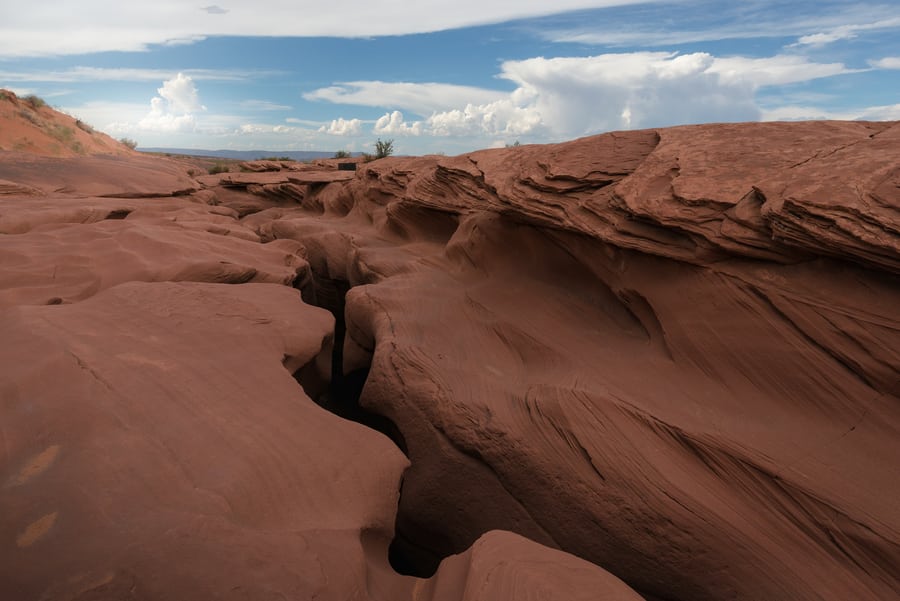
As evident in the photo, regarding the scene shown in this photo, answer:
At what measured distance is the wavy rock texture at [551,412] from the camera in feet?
6.54

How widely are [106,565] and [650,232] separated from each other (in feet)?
10.8

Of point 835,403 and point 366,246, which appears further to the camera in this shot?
point 366,246

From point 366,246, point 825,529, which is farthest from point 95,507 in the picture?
point 366,246

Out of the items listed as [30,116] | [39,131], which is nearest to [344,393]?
[39,131]

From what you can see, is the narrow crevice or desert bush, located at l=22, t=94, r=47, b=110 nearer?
the narrow crevice

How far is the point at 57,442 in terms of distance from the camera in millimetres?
2266

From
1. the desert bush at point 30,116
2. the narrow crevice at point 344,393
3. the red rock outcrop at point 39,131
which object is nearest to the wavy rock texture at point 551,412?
the narrow crevice at point 344,393

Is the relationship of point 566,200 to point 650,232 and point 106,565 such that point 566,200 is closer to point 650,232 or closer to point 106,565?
point 650,232

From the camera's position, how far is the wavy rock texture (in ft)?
6.54

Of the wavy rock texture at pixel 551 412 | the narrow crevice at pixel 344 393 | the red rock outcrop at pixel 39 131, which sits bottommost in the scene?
the narrow crevice at pixel 344 393

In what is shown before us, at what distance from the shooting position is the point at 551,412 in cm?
316

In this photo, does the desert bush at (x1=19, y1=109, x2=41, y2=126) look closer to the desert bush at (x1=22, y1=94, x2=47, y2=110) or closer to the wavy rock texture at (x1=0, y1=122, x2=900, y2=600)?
the desert bush at (x1=22, y1=94, x2=47, y2=110)

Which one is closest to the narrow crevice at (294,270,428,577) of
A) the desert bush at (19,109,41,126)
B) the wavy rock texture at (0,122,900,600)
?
the wavy rock texture at (0,122,900,600)

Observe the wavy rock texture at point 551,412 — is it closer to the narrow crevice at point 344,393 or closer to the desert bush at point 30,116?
the narrow crevice at point 344,393
